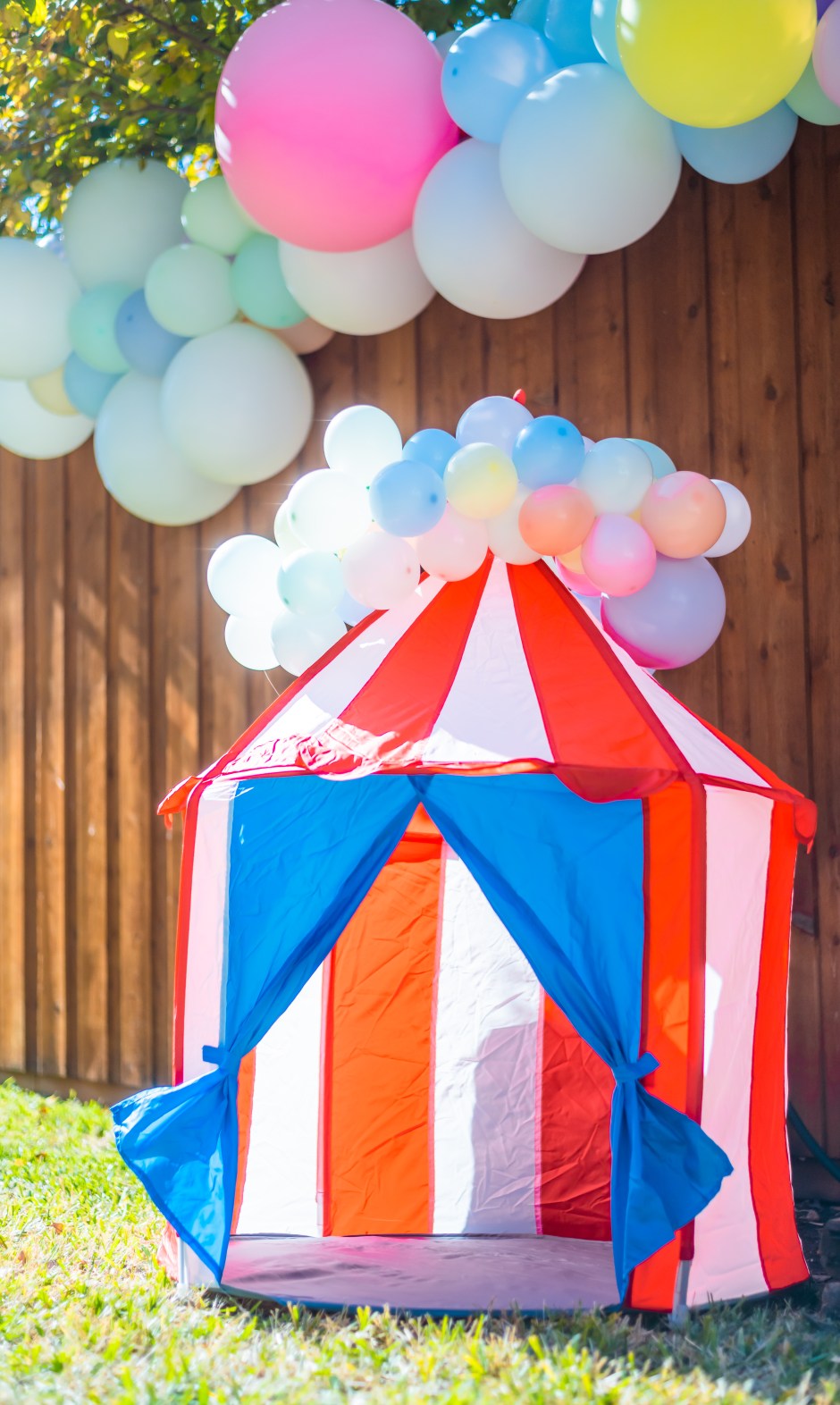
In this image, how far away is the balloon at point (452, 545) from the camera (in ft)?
9.46

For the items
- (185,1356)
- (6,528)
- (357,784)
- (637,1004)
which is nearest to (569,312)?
(357,784)

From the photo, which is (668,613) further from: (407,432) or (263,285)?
(263,285)

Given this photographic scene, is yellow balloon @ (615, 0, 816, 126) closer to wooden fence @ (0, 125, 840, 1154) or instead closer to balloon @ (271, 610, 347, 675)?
wooden fence @ (0, 125, 840, 1154)

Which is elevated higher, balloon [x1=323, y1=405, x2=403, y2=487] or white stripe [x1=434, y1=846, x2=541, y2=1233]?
balloon [x1=323, y1=405, x2=403, y2=487]

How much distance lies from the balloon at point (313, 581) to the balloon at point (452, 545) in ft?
0.74

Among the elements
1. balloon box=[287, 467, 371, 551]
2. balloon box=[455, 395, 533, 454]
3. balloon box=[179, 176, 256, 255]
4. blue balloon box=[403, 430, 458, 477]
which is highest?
Result: balloon box=[179, 176, 256, 255]

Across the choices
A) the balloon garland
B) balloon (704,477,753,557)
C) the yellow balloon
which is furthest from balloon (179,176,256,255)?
balloon (704,477,753,557)

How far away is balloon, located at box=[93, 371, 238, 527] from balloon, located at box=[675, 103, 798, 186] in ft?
5.80

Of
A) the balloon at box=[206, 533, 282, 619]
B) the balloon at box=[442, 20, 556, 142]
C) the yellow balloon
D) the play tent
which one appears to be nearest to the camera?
the play tent

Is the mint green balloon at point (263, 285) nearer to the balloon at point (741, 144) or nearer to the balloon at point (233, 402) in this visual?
the balloon at point (233, 402)

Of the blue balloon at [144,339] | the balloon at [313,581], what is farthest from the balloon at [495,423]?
the blue balloon at [144,339]

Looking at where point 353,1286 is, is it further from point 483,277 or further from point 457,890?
point 483,277

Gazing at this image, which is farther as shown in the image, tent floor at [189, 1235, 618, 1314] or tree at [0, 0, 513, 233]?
tree at [0, 0, 513, 233]

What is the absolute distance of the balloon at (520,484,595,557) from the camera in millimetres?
2777
